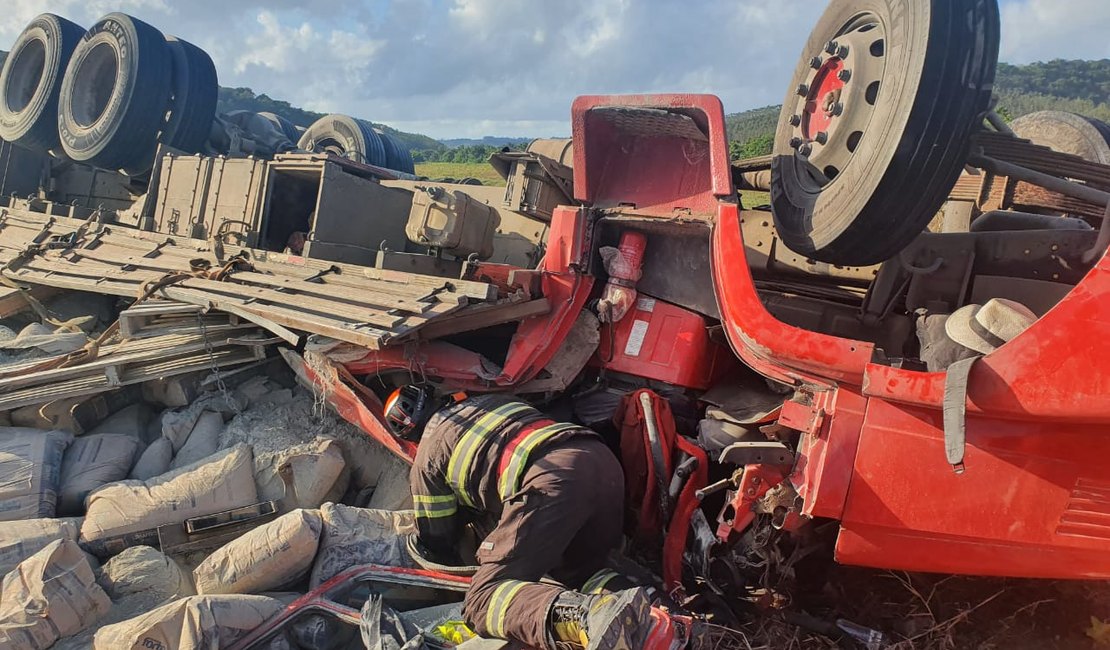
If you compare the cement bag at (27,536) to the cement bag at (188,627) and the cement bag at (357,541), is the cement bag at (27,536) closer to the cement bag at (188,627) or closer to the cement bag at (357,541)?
the cement bag at (188,627)

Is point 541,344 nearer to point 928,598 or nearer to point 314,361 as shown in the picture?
point 314,361

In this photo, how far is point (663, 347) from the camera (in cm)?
342

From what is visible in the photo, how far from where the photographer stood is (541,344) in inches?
138

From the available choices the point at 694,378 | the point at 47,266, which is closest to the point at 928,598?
the point at 694,378

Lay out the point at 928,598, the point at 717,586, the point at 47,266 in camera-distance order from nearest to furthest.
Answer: the point at 928,598 < the point at 717,586 < the point at 47,266

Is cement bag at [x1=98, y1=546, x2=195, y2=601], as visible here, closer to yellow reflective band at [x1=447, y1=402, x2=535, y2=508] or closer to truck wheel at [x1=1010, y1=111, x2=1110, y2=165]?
yellow reflective band at [x1=447, y1=402, x2=535, y2=508]

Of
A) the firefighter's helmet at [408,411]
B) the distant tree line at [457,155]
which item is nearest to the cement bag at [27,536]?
the firefighter's helmet at [408,411]

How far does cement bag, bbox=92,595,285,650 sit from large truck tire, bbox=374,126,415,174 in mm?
7400

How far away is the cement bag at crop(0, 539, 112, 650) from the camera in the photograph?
2.37 meters

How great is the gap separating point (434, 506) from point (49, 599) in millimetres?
1343

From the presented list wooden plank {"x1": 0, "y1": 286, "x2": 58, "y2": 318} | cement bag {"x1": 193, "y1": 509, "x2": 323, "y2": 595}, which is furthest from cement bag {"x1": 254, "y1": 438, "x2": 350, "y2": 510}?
wooden plank {"x1": 0, "y1": 286, "x2": 58, "y2": 318}

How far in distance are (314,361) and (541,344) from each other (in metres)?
1.13

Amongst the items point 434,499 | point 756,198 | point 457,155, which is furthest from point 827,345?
point 457,155

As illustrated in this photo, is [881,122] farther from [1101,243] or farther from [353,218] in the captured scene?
[353,218]
